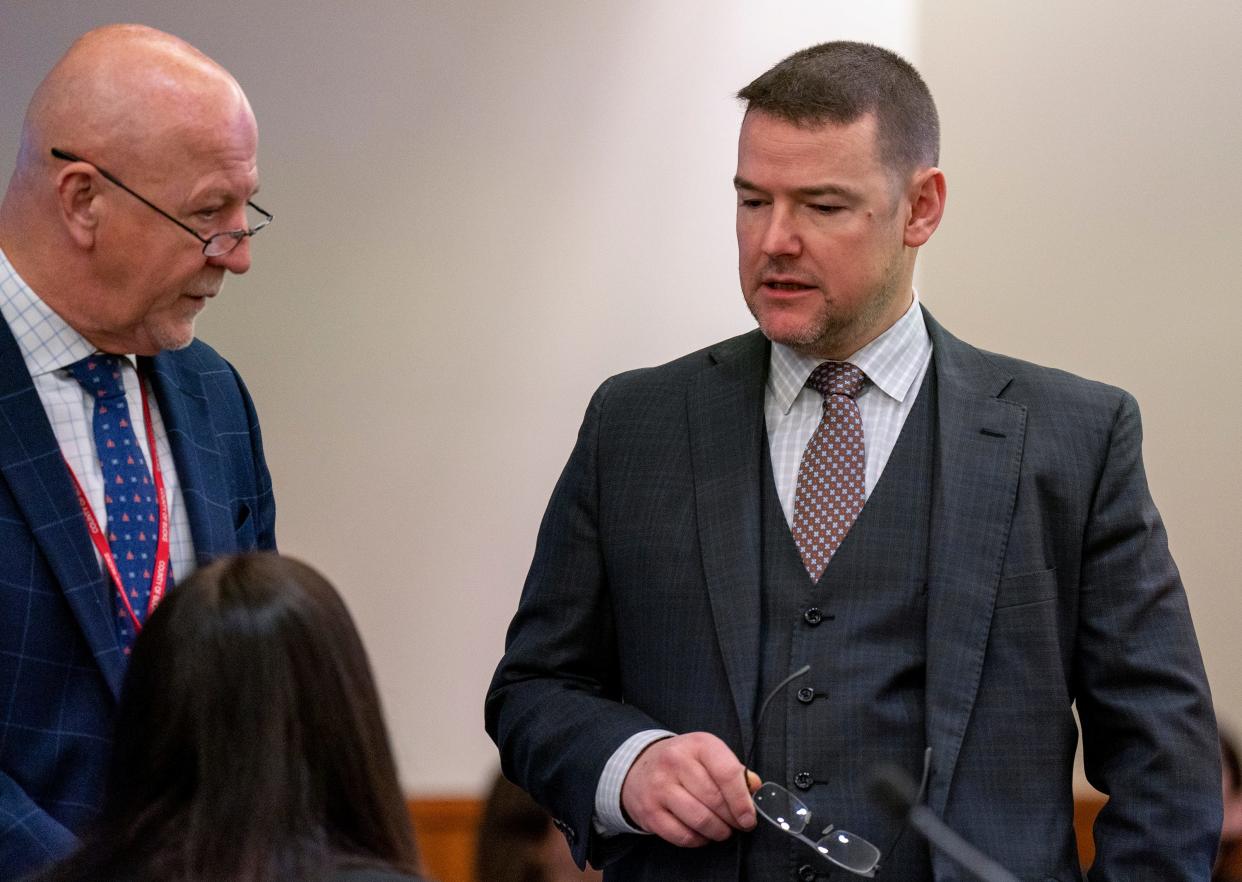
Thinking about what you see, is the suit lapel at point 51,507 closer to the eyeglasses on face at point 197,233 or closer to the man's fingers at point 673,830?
the eyeglasses on face at point 197,233

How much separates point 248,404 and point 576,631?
59cm

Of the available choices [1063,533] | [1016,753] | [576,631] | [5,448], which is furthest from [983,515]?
[5,448]

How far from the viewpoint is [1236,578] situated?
4.06m

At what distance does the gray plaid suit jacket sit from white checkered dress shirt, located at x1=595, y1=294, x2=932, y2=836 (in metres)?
0.03

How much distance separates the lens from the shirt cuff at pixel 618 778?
6.59 ft

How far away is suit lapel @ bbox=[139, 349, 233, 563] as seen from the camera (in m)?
2.05

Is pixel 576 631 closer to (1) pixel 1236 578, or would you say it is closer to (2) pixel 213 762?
(2) pixel 213 762

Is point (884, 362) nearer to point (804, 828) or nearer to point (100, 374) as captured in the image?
point (804, 828)

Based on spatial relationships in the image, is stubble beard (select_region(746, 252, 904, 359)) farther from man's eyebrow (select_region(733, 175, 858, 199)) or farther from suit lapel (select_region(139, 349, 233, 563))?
suit lapel (select_region(139, 349, 233, 563))

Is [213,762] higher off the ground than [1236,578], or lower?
higher

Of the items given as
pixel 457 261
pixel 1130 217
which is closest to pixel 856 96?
pixel 457 261

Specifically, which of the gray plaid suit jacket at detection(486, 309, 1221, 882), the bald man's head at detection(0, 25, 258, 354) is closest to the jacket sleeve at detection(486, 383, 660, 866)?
the gray plaid suit jacket at detection(486, 309, 1221, 882)

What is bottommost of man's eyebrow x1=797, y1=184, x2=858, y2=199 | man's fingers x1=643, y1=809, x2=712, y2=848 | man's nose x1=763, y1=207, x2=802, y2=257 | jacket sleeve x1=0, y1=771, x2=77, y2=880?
man's fingers x1=643, y1=809, x2=712, y2=848

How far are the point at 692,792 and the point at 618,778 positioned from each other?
5.0 inches
